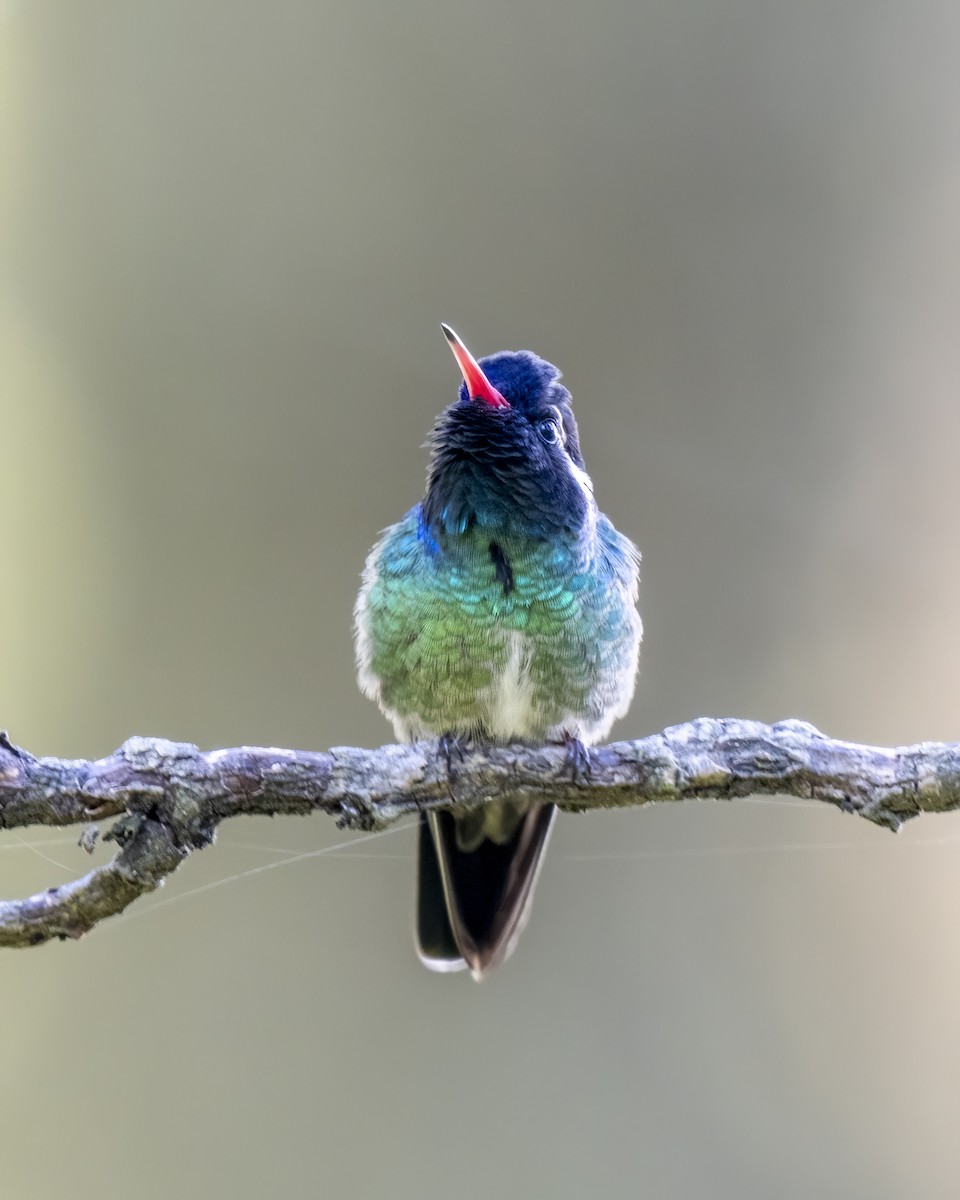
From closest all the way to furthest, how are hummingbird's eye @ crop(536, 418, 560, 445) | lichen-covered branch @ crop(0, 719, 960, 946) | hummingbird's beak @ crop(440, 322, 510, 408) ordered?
lichen-covered branch @ crop(0, 719, 960, 946), hummingbird's beak @ crop(440, 322, 510, 408), hummingbird's eye @ crop(536, 418, 560, 445)

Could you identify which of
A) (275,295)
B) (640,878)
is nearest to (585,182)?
(275,295)

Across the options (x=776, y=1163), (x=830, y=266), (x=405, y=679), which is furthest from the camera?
(x=830, y=266)

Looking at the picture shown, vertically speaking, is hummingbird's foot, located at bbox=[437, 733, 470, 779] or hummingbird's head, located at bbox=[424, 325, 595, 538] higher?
hummingbird's head, located at bbox=[424, 325, 595, 538]

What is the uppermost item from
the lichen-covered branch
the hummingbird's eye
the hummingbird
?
the hummingbird's eye

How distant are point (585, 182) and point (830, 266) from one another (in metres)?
0.80

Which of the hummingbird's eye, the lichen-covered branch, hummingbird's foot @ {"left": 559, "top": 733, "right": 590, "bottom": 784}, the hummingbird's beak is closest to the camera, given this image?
the lichen-covered branch

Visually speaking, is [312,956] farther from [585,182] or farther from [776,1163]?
[585,182]

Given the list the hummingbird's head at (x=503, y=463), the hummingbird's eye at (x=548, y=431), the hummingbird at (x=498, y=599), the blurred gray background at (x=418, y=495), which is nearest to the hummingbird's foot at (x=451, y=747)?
the hummingbird at (x=498, y=599)

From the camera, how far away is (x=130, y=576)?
11.0 feet

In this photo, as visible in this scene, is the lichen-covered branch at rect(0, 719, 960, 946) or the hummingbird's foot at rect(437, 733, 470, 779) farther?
the hummingbird's foot at rect(437, 733, 470, 779)

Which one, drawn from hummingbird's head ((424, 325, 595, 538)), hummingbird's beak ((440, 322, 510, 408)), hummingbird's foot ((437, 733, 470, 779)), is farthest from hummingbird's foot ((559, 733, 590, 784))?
hummingbird's beak ((440, 322, 510, 408))

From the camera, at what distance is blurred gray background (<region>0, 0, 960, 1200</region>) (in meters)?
3.02

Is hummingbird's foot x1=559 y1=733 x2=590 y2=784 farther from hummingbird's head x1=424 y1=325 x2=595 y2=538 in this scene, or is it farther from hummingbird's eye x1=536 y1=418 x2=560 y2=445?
hummingbird's eye x1=536 y1=418 x2=560 y2=445

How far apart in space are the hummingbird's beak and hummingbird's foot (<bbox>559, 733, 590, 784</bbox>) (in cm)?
66
